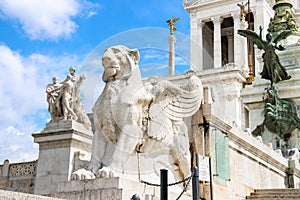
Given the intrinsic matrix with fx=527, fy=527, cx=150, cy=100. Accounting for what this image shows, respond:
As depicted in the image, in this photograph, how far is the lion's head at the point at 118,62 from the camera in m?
7.80

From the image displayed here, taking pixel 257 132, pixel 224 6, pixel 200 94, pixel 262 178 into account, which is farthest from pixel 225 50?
pixel 200 94

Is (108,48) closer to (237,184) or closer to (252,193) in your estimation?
(237,184)

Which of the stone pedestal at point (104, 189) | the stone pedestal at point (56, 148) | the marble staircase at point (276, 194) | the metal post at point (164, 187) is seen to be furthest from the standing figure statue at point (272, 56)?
the metal post at point (164, 187)

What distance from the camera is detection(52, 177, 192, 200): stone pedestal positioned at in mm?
6773

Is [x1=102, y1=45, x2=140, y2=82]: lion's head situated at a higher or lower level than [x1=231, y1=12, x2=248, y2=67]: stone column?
lower

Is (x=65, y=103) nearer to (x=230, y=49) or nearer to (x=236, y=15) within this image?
(x=236, y=15)

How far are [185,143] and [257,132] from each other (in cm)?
1162

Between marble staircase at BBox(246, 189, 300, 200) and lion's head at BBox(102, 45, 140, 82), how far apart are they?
4880 mm

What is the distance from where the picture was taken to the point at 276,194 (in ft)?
37.5

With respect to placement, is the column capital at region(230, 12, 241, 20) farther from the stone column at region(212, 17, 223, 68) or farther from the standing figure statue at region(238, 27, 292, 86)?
the standing figure statue at region(238, 27, 292, 86)

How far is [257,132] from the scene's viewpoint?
19.9 meters

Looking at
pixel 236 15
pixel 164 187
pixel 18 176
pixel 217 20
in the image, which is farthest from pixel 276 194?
pixel 217 20

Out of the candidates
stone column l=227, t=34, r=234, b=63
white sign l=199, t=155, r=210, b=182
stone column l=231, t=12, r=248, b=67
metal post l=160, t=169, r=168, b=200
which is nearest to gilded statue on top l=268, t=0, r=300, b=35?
white sign l=199, t=155, r=210, b=182

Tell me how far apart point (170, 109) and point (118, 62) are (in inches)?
49.9
